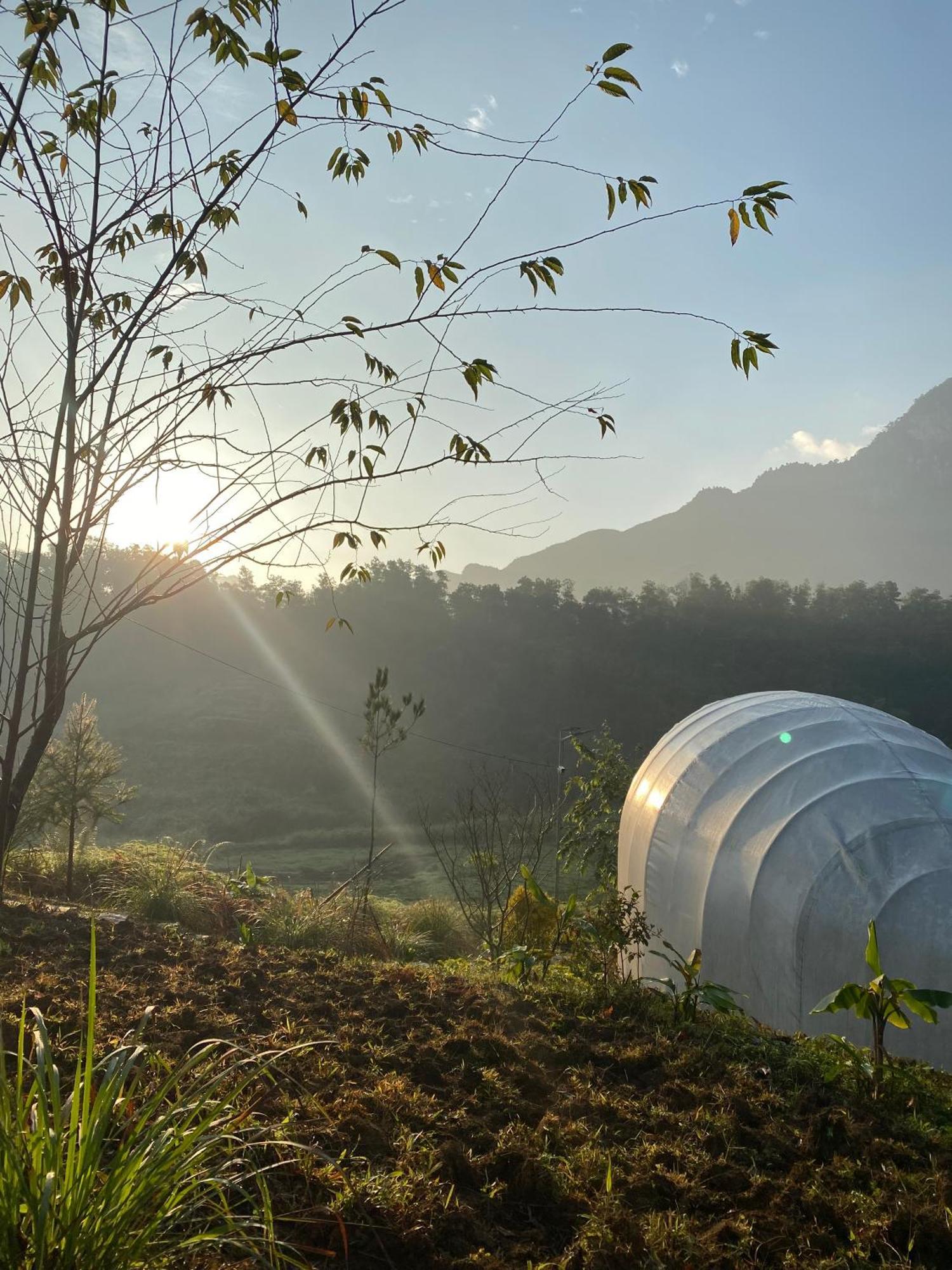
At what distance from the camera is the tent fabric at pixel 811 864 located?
5.46 metres

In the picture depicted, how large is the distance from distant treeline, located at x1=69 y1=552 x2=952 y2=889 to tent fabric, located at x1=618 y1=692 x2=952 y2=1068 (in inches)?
986

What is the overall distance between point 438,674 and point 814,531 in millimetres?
82272

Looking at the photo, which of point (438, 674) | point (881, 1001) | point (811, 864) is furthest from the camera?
point (438, 674)

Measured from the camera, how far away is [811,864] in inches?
230

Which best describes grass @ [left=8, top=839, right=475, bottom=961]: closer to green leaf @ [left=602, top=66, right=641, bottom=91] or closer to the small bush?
the small bush

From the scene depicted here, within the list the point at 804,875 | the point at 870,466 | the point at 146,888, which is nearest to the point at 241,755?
the point at 146,888

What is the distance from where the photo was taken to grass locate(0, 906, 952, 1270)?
206 cm

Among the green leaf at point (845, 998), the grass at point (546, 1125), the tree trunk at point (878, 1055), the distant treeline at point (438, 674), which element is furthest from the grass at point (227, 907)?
the distant treeline at point (438, 674)

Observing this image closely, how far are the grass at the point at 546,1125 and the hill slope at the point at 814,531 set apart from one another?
3572 inches

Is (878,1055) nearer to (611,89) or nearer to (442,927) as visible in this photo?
(611,89)

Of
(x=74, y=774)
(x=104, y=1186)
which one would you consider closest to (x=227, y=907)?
(x=74, y=774)

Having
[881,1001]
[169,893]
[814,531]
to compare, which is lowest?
[169,893]

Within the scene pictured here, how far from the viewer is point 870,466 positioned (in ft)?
382

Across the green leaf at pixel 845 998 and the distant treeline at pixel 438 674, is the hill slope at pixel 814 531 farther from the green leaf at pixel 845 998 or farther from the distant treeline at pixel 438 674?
the green leaf at pixel 845 998
